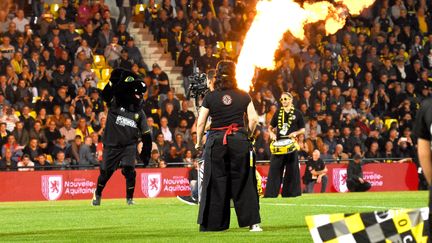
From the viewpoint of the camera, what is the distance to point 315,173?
31953 mm

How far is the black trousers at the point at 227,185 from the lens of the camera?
14688 millimetres

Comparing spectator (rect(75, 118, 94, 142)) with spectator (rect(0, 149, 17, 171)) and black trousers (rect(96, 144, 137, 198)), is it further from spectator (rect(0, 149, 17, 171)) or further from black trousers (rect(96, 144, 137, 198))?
black trousers (rect(96, 144, 137, 198))

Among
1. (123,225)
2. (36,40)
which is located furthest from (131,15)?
(123,225)

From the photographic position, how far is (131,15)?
36.8 m

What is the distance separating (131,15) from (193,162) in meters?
8.29

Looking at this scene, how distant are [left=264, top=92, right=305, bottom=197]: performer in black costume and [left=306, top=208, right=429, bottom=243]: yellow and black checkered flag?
16.6 metres

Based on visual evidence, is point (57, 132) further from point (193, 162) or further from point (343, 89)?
point (343, 89)

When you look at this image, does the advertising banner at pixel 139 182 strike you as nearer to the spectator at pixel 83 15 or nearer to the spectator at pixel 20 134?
the spectator at pixel 20 134

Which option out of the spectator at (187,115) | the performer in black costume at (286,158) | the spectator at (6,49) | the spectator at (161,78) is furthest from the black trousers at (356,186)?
the spectator at (6,49)

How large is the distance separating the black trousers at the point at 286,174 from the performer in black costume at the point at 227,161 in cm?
1033

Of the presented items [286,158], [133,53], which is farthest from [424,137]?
[133,53]

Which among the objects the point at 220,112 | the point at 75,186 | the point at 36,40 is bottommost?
the point at 75,186

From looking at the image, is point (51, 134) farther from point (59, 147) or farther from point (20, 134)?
point (20, 134)

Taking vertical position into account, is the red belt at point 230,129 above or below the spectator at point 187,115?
below
